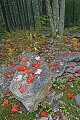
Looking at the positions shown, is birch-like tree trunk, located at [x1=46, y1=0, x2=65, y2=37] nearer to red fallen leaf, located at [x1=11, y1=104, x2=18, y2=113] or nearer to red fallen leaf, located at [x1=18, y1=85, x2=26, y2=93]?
red fallen leaf, located at [x1=18, y1=85, x2=26, y2=93]

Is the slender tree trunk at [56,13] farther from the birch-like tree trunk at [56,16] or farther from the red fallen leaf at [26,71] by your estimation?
the red fallen leaf at [26,71]

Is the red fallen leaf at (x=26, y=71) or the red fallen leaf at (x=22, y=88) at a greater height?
the red fallen leaf at (x=26, y=71)

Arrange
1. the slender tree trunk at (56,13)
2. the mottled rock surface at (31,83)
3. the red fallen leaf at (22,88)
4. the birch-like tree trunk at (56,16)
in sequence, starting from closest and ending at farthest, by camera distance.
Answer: the mottled rock surface at (31,83) → the red fallen leaf at (22,88) → the slender tree trunk at (56,13) → the birch-like tree trunk at (56,16)

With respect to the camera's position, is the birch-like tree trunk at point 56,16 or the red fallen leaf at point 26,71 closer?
the red fallen leaf at point 26,71

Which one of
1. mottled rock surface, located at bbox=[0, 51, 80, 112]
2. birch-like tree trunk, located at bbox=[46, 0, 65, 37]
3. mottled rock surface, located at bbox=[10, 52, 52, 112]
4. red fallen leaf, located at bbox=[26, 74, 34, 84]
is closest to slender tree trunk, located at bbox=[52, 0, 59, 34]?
birch-like tree trunk, located at bbox=[46, 0, 65, 37]

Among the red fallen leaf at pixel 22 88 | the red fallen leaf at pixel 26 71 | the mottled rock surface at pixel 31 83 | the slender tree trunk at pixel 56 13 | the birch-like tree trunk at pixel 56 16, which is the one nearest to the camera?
the mottled rock surface at pixel 31 83

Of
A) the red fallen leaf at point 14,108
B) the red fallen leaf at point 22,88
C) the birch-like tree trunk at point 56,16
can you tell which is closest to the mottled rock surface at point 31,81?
the red fallen leaf at point 22,88

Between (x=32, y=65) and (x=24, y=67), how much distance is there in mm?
200

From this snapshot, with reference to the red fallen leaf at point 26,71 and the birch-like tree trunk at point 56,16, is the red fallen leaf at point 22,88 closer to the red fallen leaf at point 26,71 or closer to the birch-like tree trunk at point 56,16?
the red fallen leaf at point 26,71

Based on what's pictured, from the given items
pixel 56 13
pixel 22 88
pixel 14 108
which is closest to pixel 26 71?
pixel 22 88

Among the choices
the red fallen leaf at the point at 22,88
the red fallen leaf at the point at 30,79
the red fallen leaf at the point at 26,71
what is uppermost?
the red fallen leaf at the point at 26,71

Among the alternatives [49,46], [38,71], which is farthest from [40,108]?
[49,46]

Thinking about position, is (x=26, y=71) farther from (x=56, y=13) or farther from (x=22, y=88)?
(x=56, y=13)

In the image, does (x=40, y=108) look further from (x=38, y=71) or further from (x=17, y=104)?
(x=38, y=71)
